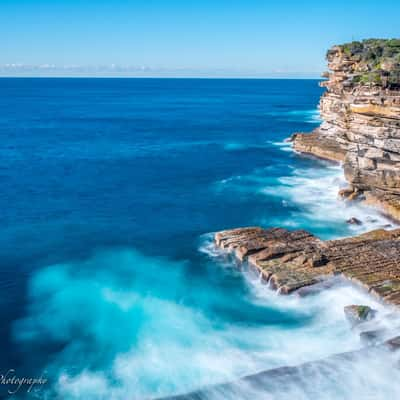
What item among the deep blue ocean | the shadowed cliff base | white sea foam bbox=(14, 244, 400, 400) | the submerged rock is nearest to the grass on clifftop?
the deep blue ocean

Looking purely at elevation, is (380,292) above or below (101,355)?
above

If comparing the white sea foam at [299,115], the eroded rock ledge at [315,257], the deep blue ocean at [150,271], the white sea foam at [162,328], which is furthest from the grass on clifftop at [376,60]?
the white sea foam at [299,115]

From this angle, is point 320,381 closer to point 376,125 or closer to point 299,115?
point 376,125

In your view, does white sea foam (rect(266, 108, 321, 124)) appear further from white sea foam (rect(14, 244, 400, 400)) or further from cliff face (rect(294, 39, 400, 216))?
white sea foam (rect(14, 244, 400, 400))

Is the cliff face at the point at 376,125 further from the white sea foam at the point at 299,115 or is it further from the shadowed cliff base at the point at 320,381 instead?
the white sea foam at the point at 299,115

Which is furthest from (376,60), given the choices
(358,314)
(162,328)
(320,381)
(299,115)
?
(299,115)

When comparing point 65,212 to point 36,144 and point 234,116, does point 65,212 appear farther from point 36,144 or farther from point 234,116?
point 234,116

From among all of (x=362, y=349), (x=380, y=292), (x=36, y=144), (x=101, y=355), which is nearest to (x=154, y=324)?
(x=101, y=355)
